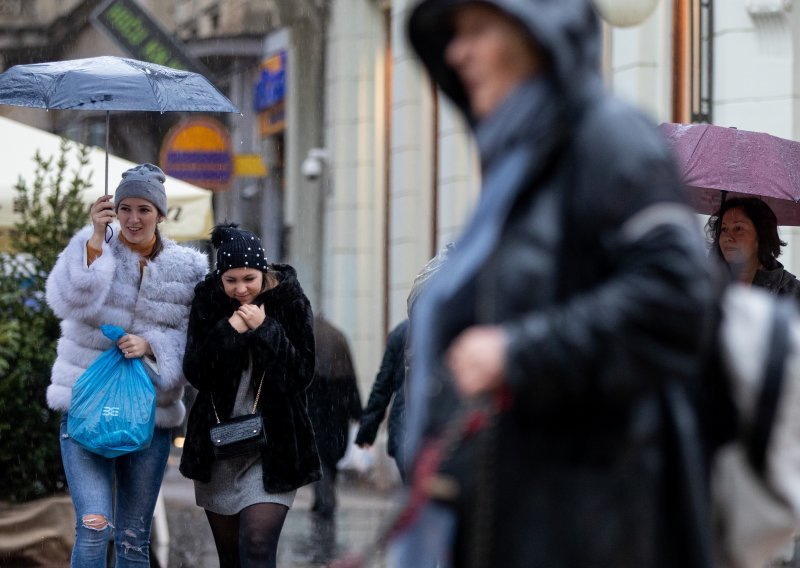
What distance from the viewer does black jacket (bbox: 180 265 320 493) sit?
6152 mm

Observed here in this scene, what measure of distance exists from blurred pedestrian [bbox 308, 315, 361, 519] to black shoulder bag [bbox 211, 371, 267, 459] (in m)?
5.96

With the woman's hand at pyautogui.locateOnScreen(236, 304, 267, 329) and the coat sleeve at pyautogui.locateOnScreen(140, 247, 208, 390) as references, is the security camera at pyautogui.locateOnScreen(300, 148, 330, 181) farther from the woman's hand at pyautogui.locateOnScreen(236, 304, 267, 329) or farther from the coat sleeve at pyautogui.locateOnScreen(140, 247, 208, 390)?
the woman's hand at pyautogui.locateOnScreen(236, 304, 267, 329)

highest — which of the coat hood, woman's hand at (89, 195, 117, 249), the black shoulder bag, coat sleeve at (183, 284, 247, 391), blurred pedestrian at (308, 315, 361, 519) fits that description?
the coat hood

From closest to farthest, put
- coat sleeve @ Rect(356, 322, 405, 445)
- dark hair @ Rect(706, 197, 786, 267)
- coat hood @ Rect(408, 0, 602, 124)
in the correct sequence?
coat hood @ Rect(408, 0, 602, 124)
dark hair @ Rect(706, 197, 786, 267)
coat sleeve @ Rect(356, 322, 405, 445)

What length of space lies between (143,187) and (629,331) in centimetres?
428

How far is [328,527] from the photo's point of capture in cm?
1165

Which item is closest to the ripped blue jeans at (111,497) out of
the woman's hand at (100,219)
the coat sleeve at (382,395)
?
the woman's hand at (100,219)

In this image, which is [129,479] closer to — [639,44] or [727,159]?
[727,159]

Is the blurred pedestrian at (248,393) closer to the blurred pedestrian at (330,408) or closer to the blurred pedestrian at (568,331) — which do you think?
the blurred pedestrian at (568,331)

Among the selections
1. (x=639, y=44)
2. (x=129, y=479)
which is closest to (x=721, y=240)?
Answer: (x=129, y=479)

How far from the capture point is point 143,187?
255 inches

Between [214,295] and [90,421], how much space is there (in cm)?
71

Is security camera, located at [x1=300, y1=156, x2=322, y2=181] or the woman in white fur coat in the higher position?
security camera, located at [x1=300, y1=156, x2=322, y2=181]

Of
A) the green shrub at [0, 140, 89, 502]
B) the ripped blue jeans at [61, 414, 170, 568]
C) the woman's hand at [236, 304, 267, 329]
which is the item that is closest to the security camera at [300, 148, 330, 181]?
the green shrub at [0, 140, 89, 502]
